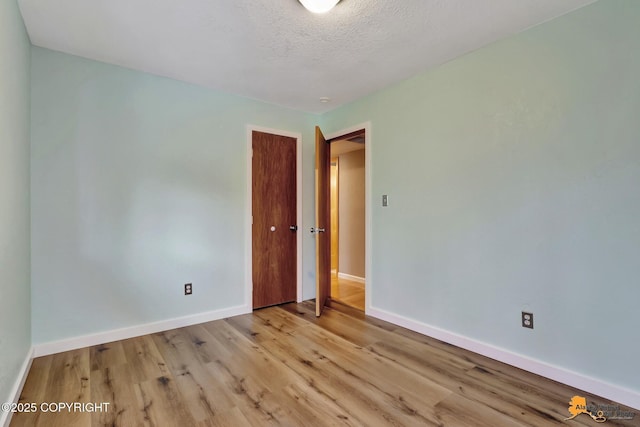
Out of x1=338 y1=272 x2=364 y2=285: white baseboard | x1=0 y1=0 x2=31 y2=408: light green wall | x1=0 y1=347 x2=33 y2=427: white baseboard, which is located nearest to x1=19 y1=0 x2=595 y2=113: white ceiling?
x1=0 y1=0 x2=31 y2=408: light green wall

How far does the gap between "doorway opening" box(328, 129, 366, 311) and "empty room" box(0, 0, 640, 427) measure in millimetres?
1393

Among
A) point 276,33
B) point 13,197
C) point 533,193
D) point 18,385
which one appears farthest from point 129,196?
point 533,193

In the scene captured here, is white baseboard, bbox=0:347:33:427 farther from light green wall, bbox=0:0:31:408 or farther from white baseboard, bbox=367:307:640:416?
white baseboard, bbox=367:307:640:416

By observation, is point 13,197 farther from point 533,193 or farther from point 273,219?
point 533,193

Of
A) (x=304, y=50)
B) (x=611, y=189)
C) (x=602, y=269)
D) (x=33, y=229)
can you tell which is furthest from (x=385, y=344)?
(x=33, y=229)

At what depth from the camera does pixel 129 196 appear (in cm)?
265

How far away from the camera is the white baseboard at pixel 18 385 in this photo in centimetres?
151

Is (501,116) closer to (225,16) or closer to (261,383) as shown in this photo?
(225,16)

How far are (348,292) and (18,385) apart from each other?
10.8 feet

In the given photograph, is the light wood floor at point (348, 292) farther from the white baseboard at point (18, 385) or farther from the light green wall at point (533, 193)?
the white baseboard at point (18, 385)

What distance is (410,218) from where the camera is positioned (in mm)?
2871

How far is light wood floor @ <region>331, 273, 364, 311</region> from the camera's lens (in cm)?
374

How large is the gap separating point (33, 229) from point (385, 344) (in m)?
2.89

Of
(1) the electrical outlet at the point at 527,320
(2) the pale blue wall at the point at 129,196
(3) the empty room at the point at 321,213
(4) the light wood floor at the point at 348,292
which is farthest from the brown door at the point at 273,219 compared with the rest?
(1) the electrical outlet at the point at 527,320
